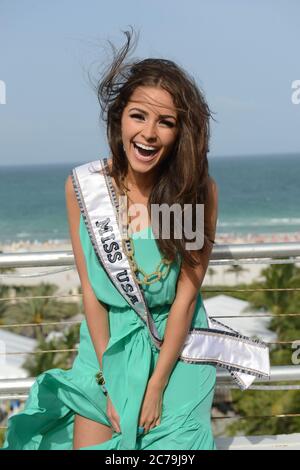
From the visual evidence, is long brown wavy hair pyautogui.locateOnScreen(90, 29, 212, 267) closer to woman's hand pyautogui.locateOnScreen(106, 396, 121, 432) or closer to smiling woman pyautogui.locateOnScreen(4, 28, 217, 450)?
smiling woman pyautogui.locateOnScreen(4, 28, 217, 450)

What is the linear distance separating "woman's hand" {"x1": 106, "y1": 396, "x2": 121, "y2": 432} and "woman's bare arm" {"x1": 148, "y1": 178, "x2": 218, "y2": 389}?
154mm

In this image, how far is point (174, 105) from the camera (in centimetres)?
219

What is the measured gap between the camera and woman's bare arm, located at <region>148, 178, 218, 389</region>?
7.47ft

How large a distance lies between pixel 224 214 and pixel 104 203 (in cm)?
5441

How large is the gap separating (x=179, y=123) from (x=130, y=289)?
1.92 ft

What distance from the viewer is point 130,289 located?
230 centimetres

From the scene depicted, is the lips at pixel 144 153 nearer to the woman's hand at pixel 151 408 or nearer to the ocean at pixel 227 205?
the woman's hand at pixel 151 408

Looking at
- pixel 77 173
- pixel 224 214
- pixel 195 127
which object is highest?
pixel 195 127

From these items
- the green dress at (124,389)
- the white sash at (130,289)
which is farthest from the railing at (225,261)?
the green dress at (124,389)

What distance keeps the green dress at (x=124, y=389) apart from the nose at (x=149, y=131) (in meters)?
0.32

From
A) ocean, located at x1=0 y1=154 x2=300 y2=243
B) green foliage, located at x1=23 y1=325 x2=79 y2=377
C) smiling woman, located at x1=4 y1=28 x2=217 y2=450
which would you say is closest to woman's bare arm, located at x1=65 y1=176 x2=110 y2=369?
smiling woman, located at x1=4 y1=28 x2=217 y2=450

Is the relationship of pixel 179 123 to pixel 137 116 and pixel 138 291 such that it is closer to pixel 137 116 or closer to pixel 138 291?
pixel 137 116
